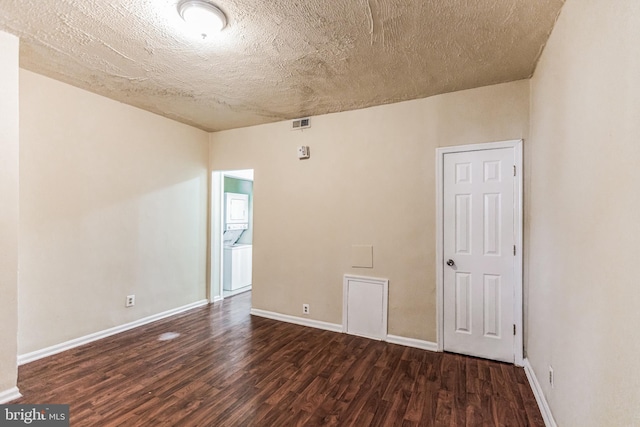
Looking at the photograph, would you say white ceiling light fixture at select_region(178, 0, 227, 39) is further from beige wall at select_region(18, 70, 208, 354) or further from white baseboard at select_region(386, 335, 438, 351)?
white baseboard at select_region(386, 335, 438, 351)

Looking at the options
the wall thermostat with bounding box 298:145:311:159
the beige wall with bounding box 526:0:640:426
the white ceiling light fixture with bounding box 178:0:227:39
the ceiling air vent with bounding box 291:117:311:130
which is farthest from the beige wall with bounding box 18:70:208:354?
the beige wall with bounding box 526:0:640:426

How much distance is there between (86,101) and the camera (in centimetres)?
309

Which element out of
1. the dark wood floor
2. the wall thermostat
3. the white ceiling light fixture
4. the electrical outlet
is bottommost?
the dark wood floor

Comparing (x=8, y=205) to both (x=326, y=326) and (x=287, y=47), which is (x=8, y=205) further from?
(x=326, y=326)

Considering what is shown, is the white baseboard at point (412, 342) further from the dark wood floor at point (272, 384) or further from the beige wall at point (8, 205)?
the beige wall at point (8, 205)

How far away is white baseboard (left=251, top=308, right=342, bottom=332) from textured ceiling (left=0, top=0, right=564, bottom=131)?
2640mm

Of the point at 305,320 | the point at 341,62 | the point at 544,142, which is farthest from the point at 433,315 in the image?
the point at 341,62

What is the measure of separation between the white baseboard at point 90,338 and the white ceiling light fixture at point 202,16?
3.17 metres

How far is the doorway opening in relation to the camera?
4.65 metres

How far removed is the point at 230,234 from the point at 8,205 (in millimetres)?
3715

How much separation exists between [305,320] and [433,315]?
1.58m

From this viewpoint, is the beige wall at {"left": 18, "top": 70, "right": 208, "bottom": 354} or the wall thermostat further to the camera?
the wall thermostat

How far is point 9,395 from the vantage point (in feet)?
7.06

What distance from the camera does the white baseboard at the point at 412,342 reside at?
10.0 feet
